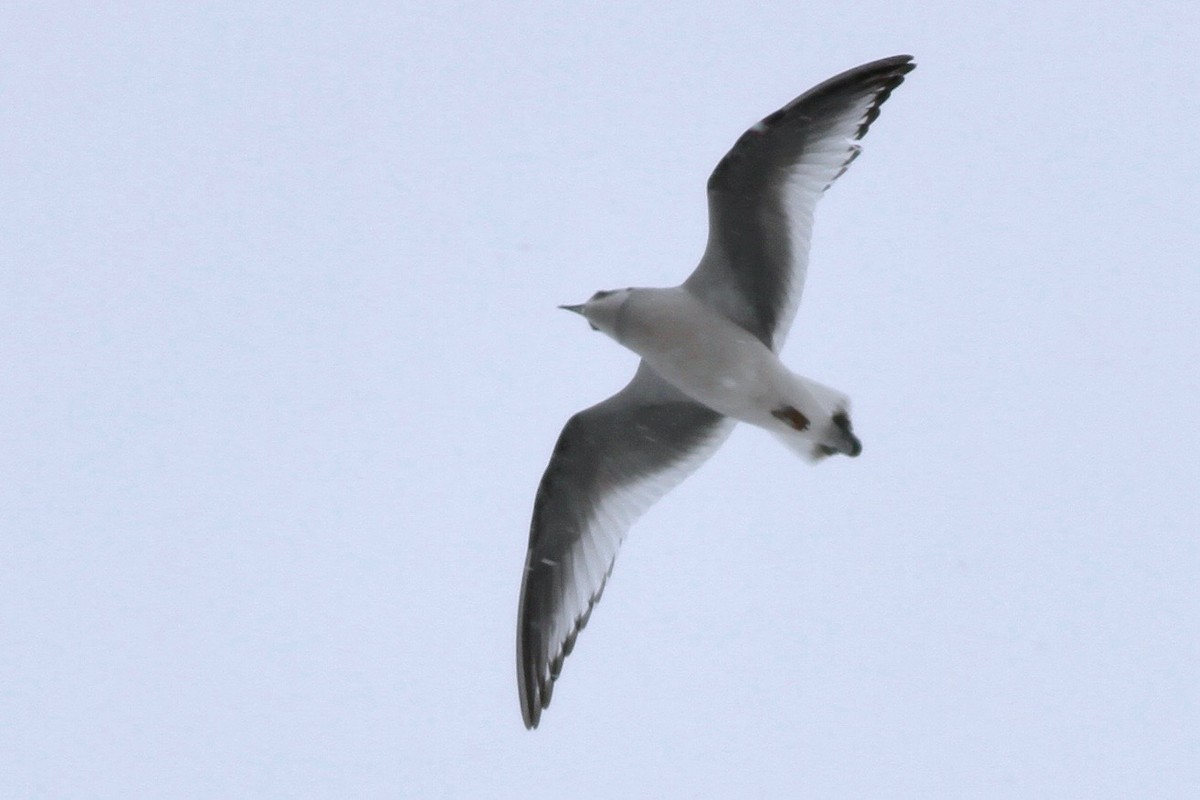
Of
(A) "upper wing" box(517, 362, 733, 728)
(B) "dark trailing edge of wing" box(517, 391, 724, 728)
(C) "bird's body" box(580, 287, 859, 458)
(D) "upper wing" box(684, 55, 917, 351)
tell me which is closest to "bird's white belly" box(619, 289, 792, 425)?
(C) "bird's body" box(580, 287, 859, 458)

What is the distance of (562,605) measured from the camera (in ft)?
24.5

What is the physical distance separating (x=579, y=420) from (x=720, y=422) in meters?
0.63

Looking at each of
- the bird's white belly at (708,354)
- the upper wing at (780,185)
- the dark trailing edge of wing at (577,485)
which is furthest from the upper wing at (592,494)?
the upper wing at (780,185)

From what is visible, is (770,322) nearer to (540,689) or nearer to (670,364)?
(670,364)

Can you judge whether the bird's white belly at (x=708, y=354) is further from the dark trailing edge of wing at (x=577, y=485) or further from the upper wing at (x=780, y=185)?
the dark trailing edge of wing at (x=577, y=485)

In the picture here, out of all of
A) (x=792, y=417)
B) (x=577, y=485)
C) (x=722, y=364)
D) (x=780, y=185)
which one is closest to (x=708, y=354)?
(x=722, y=364)

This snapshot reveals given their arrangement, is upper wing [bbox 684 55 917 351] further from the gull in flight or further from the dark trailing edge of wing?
the dark trailing edge of wing

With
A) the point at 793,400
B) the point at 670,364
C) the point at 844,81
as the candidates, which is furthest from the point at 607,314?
the point at 844,81

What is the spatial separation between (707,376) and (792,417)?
37 cm

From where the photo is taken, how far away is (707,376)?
6918 millimetres

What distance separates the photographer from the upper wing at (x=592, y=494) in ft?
24.2

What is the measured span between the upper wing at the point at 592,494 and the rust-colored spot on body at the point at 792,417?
61 centimetres

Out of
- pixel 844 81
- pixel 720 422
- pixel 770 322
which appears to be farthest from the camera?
pixel 720 422

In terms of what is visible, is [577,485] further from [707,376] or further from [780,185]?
[780,185]
